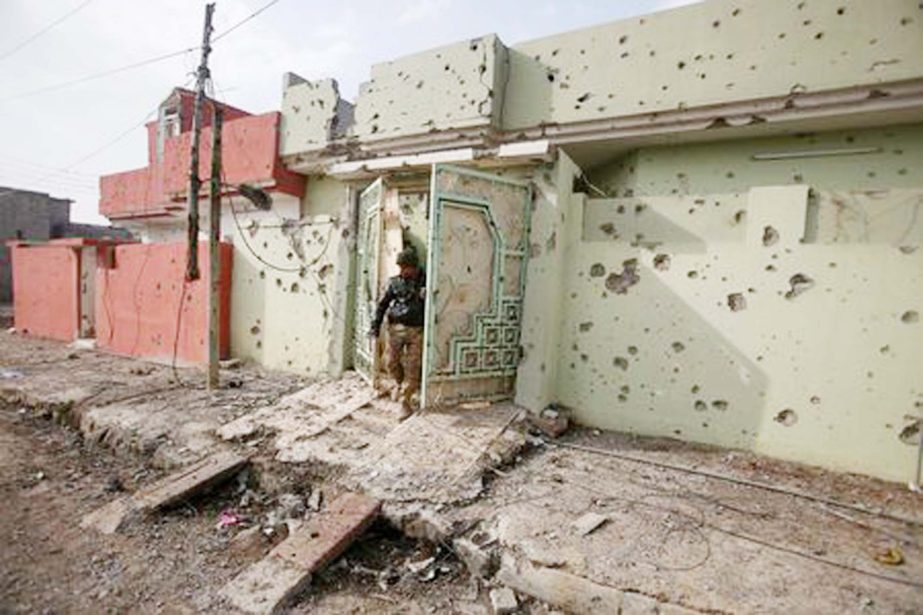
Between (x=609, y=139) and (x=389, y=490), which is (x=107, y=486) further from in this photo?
(x=609, y=139)

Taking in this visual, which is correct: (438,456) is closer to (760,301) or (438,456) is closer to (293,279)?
(760,301)

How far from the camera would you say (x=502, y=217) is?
4.85 meters

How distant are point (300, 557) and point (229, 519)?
41.1 inches

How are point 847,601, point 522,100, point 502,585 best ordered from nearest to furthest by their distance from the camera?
point 847,601
point 502,585
point 522,100

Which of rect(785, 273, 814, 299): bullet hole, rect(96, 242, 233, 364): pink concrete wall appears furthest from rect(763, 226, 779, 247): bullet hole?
rect(96, 242, 233, 364): pink concrete wall

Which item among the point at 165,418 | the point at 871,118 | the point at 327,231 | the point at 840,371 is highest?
the point at 871,118

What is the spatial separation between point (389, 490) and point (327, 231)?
4449 mm

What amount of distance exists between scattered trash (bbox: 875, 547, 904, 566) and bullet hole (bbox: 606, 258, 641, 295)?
2714mm

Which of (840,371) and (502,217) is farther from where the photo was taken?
(502,217)

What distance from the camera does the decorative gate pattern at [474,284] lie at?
4.52 metres

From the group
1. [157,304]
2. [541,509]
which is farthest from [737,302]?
[157,304]

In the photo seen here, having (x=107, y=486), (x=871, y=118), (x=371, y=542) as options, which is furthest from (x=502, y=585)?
(x=871, y=118)

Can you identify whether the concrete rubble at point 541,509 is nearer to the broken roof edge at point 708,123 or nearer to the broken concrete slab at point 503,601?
the broken concrete slab at point 503,601

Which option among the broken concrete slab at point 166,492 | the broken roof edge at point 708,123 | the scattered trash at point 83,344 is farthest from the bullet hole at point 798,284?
the scattered trash at point 83,344
